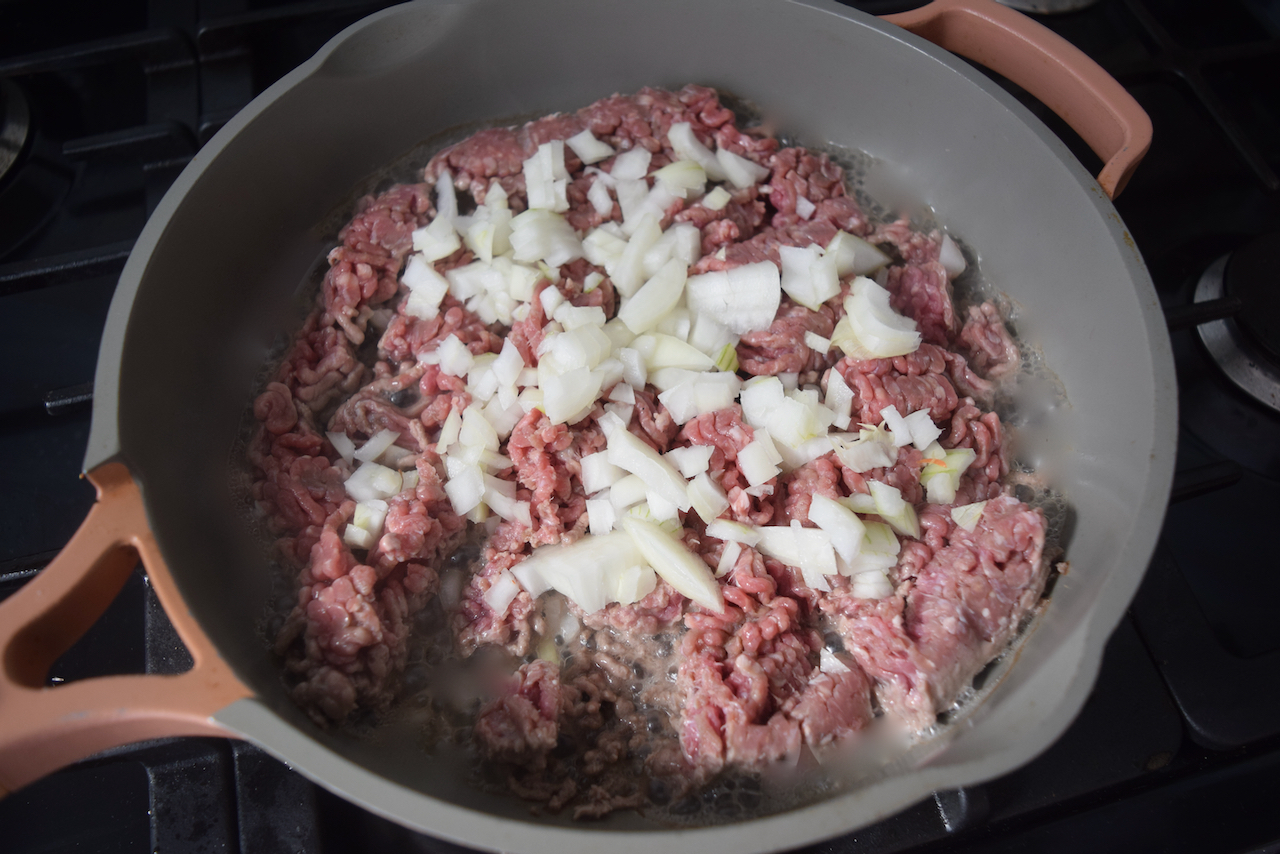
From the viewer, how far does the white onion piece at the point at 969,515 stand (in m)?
1.67

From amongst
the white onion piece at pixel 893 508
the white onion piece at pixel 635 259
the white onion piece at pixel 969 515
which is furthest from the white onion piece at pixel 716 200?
the white onion piece at pixel 969 515

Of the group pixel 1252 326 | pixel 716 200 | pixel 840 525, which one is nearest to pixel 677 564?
pixel 840 525

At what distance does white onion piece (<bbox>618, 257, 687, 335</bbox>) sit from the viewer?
184 centimetres

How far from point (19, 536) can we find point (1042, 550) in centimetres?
217

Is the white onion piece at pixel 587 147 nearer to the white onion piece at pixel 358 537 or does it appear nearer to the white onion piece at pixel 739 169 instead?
the white onion piece at pixel 739 169

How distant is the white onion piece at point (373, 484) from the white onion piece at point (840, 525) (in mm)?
892

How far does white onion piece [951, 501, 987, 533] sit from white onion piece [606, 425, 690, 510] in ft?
1.89

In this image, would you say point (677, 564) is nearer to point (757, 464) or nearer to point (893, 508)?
point (757, 464)

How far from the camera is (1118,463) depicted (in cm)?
156

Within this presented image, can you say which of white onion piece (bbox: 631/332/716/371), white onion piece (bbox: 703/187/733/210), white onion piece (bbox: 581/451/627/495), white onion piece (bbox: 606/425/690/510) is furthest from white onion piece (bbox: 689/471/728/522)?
white onion piece (bbox: 703/187/733/210)

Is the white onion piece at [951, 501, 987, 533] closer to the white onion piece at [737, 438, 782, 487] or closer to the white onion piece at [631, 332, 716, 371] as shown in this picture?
the white onion piece at [737, 438, 782, 487]

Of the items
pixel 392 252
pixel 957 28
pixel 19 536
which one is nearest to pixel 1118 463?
pixel 957 28

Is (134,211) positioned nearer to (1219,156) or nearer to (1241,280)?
(1241,280)

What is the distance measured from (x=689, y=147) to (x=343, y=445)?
1138 mm
